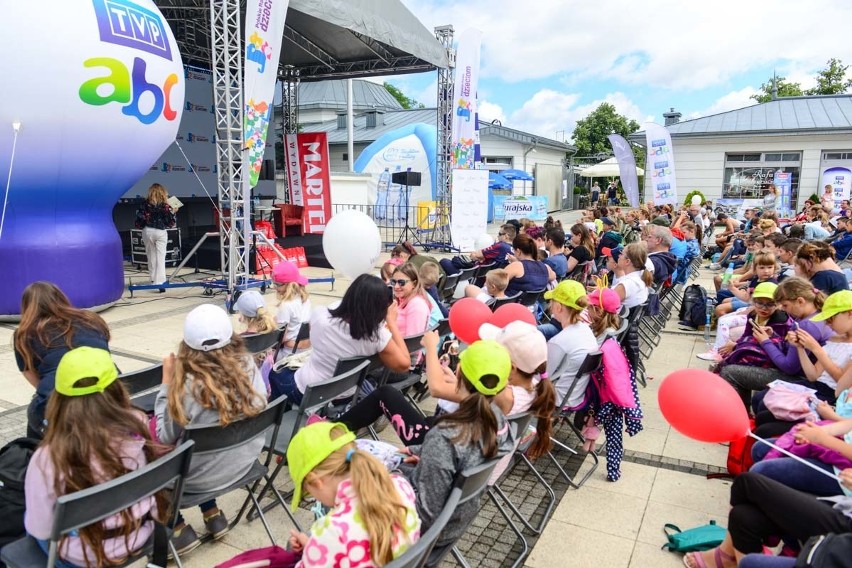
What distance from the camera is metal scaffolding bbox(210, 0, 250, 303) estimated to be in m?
8.10

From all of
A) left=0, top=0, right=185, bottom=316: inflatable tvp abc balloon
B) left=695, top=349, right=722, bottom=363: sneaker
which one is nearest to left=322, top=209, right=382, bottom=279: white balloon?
left=0, top=0, right=185, bottom=316: inflatable tvp abc balloon

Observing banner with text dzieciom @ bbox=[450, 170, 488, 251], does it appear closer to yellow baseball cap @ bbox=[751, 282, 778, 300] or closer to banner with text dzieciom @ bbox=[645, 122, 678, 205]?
banner with text dzieciom @ bbox=[645, 122, 678, 205]

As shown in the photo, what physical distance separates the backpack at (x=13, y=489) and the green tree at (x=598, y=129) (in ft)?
169

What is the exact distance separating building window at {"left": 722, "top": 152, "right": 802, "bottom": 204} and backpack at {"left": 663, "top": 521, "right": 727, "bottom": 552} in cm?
2266

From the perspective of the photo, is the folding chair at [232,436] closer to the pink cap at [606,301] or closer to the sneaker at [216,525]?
the sneaker at [216,525]

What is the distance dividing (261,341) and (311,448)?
2.49 meters

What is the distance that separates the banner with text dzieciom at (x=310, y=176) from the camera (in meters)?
14.4

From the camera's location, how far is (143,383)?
354 centimetres

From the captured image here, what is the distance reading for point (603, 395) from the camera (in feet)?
12.7

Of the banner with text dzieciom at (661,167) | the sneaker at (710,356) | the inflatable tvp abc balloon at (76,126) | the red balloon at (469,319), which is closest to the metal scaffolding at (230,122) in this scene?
the inflatable tvp abc balloon at (76,126)

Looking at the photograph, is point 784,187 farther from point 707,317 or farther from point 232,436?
point 232,436

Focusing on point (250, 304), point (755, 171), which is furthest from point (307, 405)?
point (755, 171)

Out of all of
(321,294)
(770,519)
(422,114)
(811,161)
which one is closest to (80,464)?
(770,519)

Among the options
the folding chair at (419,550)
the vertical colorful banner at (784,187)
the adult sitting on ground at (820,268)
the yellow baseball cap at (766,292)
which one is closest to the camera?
the folding chair at (419,550)
